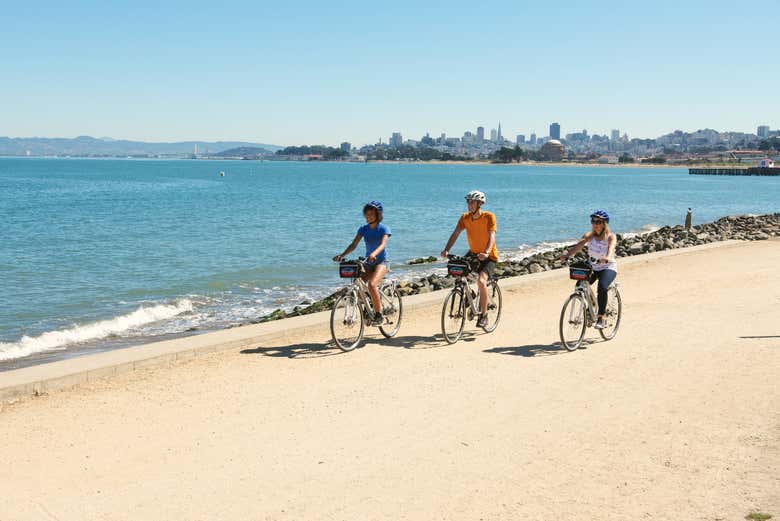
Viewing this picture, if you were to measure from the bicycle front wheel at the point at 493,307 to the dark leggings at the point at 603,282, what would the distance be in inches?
53.4

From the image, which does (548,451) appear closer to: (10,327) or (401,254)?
(10,327)

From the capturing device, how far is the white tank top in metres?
9.69

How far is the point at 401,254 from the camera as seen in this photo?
29.7 meters

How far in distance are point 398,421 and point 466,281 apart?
138 inches

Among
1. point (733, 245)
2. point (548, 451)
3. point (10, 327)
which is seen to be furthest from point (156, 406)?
point (733, 245)

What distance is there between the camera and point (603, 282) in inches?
387

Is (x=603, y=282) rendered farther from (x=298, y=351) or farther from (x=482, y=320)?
(x=298, y=351)

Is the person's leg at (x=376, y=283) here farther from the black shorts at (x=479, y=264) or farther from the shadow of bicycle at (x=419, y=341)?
the black shorts at (x=479, y=264)

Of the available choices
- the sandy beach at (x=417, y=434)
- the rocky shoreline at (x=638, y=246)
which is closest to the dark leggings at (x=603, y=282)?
the sandy beach at (x=417, y=434)

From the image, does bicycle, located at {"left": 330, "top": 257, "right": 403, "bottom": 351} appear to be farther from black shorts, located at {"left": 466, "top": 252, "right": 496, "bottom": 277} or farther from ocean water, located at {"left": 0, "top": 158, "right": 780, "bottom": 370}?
ocean water, located at {"left": 0, "top": 158, "right": 780, "bottom": 370}

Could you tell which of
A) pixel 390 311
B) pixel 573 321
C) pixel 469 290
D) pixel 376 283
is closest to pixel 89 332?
pixel 390 311

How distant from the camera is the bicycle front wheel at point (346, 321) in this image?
31.3 feet

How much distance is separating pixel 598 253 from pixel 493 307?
174cm

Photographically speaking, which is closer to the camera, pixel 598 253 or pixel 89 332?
pixel 598 253
